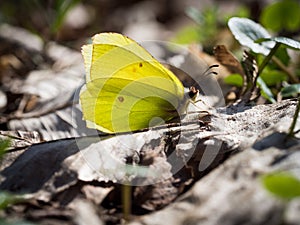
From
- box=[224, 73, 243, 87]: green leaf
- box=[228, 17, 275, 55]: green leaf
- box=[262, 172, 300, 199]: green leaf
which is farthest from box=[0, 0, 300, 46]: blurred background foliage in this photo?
box=[262, 172, 300, 199]: green leaf

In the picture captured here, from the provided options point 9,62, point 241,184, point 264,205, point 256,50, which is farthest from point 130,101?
point 9,62

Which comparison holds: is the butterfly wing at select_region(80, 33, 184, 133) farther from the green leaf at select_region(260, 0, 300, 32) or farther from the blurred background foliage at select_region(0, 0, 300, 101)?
the green leaf at select_region(260, 0, 300, 32)

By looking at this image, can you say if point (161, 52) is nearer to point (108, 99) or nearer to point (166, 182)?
point (108, 99)

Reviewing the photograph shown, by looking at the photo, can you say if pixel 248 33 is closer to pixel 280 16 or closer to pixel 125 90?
pixel 125 90

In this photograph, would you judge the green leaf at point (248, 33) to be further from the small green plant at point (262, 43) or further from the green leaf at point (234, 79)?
the green leaf at point (234, 79)

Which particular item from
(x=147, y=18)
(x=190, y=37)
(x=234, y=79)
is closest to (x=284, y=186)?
(x=234, y=79)

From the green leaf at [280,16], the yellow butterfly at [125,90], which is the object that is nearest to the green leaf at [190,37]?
the green leaf at [280,16]
